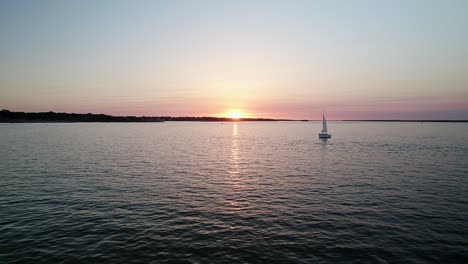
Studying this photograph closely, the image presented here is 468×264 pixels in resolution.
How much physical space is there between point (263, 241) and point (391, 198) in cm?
1914

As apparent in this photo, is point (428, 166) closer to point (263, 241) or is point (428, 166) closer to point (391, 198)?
point (391, 198)

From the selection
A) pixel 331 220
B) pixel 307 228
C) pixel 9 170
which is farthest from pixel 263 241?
pixel 9 170

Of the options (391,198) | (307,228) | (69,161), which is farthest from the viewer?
(69,161)

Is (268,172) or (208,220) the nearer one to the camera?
(208,220)

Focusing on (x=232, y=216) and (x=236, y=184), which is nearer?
(x=232, y=216)

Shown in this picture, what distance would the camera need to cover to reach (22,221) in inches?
957

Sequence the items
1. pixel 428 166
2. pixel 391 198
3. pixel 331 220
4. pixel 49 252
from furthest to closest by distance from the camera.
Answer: pixel 428 166, pixel 391 198, pixel 331 220, pixel 49 252

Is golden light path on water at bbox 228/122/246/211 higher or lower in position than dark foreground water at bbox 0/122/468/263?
lower

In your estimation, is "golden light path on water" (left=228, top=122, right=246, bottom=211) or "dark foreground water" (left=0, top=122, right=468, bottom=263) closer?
"dark foreground water" (left=0, top=122, right=468, bottom=263)

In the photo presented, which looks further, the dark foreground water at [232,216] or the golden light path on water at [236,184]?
the golden light path on water at [236,184]

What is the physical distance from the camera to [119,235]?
856 inches

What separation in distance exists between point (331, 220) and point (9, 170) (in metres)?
50.6

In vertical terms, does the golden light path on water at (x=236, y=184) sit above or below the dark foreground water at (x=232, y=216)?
below

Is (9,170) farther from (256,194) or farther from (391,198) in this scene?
(391,198)
